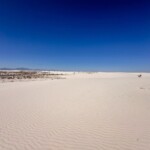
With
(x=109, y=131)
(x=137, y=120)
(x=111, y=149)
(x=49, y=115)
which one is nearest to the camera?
(x=111, y=149)

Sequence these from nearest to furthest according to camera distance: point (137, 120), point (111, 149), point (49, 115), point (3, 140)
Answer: point (111, 149)
point (3, 140)
point (137, 120)
point (49, 115)

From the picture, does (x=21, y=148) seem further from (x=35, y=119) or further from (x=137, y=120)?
(x=137, y=120)

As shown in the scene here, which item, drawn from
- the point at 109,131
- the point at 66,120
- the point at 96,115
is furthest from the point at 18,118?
the point at 109,131

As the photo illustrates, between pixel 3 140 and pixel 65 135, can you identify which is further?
pixel 65 135

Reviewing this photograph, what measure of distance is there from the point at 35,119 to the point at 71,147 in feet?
10.1

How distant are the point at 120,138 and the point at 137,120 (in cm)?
211

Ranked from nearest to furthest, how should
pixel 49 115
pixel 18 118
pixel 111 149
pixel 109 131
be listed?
pixel 111 149, pixel 109 131, pixel 18 118, pixel 49 115

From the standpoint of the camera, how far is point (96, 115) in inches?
307

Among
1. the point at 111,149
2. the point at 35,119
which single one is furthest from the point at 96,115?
the point at 111,149

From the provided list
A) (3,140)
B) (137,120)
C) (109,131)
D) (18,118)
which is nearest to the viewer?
(3,140)

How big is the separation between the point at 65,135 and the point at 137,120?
330cm

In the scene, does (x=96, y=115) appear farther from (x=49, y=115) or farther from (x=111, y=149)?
(x=111, y=149)

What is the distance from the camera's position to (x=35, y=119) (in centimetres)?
718

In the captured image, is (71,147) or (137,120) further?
(137,120)
